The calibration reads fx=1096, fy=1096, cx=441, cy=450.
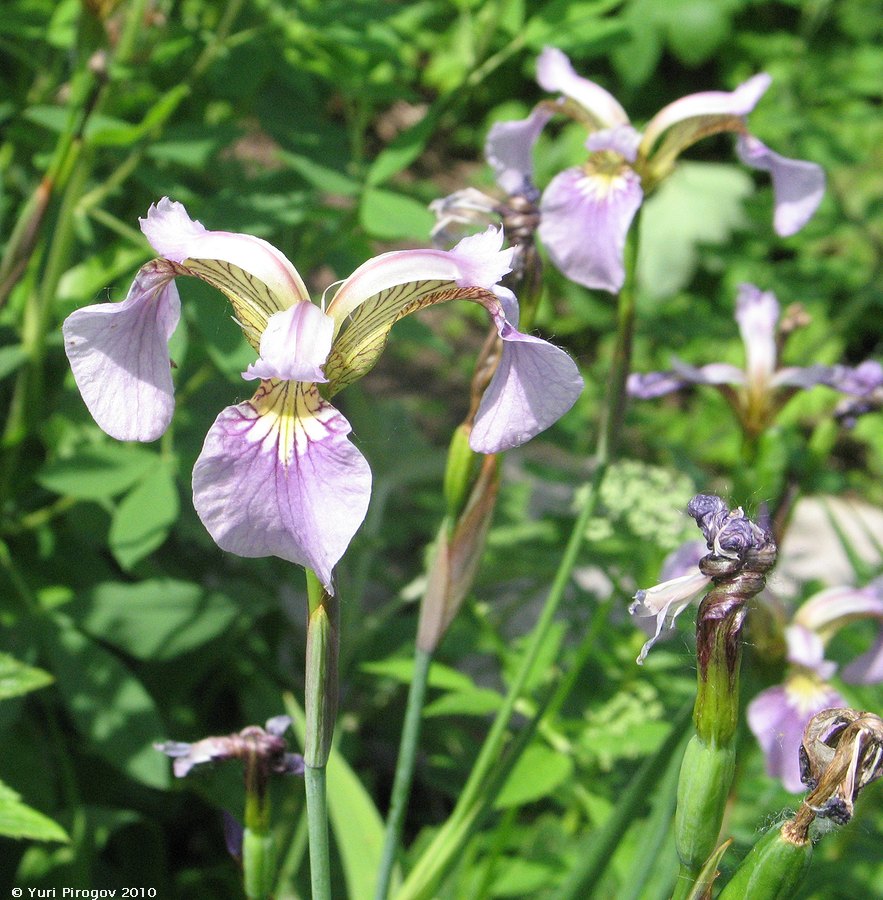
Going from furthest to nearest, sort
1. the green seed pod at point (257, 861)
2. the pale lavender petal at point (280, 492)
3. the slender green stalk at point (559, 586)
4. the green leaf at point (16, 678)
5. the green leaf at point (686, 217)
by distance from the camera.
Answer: the green leaf at point (686, 217), the slender green stalk at point (559, 586), the green leaf at point (16, 678), the green seed pod at point (257, 861), the pale lavender petal at point (280, 492)

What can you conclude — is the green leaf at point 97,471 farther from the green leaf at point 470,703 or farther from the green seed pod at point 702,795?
the green seed pod at point 702,795

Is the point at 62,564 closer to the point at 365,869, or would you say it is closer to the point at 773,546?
the point at 365,869

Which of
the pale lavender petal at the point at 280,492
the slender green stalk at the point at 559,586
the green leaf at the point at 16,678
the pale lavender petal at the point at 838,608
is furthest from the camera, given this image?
the pale lavender petal at the point at 838,608

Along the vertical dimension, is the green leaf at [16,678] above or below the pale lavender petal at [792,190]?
below

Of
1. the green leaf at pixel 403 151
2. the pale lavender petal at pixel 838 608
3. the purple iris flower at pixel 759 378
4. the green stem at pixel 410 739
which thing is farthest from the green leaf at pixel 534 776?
the green leaf at pixel 403 151

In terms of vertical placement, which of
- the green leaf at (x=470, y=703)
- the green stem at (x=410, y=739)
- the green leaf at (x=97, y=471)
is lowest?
the green leaf at (x=470, y=703)

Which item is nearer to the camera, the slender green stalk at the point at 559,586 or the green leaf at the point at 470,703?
the slender green stalk at the point at 559,586

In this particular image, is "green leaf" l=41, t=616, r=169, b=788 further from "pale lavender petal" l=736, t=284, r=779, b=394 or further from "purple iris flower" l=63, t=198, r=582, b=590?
"pale lavender petal" l=736, t=284, r=779, b=394
